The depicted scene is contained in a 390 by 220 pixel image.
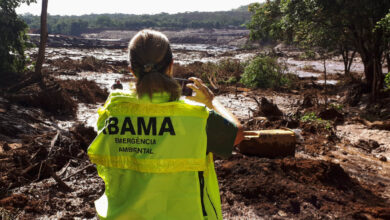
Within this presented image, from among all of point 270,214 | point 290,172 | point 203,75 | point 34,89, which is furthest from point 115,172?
point 203,75

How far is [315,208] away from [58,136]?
4.59 metres

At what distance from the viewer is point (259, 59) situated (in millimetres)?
14398

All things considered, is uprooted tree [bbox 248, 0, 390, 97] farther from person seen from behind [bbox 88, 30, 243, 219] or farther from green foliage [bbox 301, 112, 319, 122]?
person seen from behind [bbox 88, 30, 243, 219]

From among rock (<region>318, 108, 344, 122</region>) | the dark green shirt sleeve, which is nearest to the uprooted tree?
rock (<region>318, 108, 344, 122</region>)

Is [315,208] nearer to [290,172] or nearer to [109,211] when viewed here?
[290,172]

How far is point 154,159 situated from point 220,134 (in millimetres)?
309

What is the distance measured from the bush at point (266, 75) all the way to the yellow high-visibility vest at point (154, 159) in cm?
1309

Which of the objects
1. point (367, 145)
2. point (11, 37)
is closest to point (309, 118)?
point (367, 145)

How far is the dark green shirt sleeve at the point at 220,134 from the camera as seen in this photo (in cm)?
133

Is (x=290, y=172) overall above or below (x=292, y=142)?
below

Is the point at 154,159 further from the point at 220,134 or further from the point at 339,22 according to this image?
the point at 339,22

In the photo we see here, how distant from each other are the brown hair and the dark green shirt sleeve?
0.64 ft

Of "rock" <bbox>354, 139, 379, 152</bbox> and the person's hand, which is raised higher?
the person's hand

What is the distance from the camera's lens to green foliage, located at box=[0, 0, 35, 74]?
11.0 m
